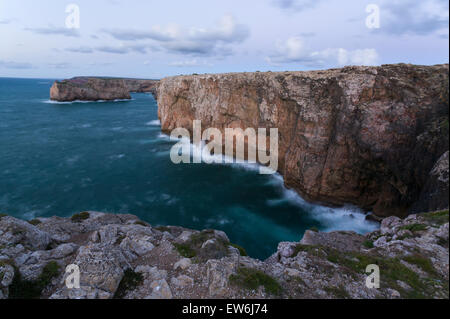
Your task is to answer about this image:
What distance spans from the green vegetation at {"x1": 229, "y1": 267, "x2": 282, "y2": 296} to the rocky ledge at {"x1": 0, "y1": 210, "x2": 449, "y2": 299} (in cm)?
3

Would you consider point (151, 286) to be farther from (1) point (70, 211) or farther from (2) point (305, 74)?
(2) point (305, 74)

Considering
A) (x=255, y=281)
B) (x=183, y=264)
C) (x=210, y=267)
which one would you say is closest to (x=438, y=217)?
(x=255, y=281)

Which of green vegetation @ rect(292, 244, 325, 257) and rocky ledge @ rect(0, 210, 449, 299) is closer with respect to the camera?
rocky ledge @ rect(0, 210, 449, 299)

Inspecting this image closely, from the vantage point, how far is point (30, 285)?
8.38 metres

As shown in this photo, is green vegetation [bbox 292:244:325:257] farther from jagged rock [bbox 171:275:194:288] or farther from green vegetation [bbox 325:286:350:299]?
jagged rock [bbox 171:275:194:288]

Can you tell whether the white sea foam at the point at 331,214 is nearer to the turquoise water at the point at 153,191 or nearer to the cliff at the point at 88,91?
the turquoise water at the point at 153,191

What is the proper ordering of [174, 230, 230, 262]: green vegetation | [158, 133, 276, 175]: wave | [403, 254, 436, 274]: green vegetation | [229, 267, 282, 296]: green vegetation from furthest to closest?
[158, 133, 276, 175]: wave
[174, 230, 230, 262]: green vegetation
[403, 254, 436, 274]: green vegetation
[229, 267, 282, 296]: green vegetation

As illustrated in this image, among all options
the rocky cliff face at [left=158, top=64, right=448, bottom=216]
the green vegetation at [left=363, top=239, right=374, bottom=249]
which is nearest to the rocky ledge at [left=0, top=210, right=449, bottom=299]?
the green vegetation at [left=363, top=239, right=374, bottom=249]

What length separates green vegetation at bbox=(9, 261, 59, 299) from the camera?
809cm

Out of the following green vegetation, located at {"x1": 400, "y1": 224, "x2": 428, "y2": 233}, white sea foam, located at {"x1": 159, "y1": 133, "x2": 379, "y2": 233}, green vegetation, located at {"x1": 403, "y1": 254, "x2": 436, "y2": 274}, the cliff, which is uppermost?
the cliff

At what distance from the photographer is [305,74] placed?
26469 millimetres

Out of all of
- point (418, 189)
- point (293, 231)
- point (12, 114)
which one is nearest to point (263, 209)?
point (293, 231)

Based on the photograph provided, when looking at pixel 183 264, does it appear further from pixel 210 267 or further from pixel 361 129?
pixel 361 129
